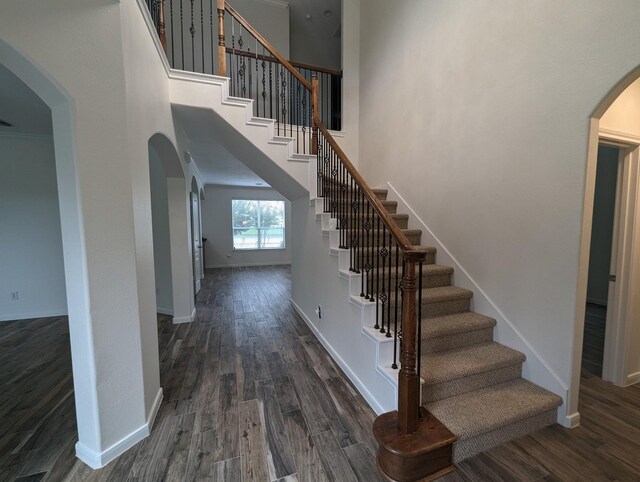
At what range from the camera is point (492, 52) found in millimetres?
2150

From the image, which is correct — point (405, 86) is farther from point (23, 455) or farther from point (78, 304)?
point (23, 455)

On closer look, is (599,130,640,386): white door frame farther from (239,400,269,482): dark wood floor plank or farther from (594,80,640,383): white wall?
(239,400,269,482): dark wood floor plank

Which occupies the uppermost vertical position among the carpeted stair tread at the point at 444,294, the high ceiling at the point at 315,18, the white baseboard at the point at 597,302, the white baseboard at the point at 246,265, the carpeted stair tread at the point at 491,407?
the high ceiling at the point at 315,18

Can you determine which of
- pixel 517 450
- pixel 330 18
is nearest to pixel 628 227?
pixel 517 450

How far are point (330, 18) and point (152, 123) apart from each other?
4.91 metres

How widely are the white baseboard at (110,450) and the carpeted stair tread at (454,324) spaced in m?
1.97

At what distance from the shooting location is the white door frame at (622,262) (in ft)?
6.61

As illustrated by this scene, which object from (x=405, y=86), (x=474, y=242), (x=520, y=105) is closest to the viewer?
(x=520, y=105)

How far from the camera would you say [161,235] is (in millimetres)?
3957

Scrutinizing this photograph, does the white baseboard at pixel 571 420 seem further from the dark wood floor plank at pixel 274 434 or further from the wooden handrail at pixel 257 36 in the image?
the wooden handrail at pixel 257 36

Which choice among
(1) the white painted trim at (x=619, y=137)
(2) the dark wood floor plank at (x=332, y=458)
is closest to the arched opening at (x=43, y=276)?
(2) the dark wood floor plank at (x=332, y=458)

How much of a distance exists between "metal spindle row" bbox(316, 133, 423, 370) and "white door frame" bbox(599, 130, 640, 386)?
159 centimetres

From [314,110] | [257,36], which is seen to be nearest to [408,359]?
[314,110]

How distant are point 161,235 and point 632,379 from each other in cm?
541
